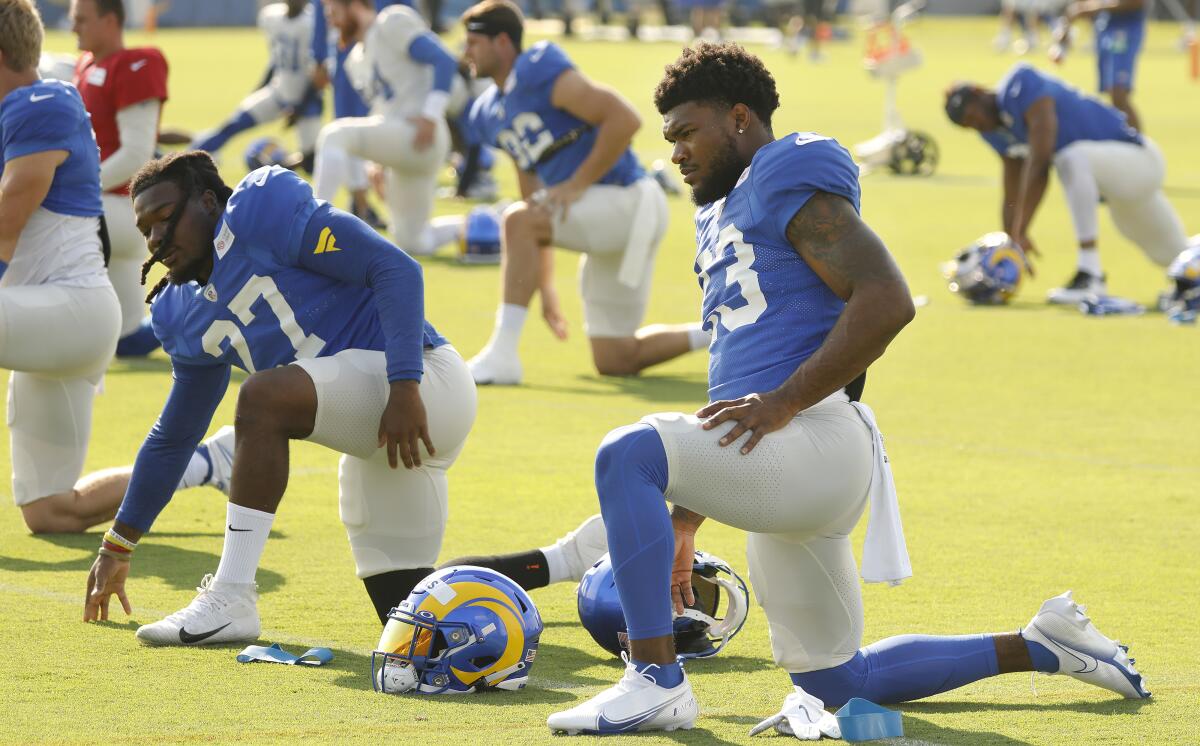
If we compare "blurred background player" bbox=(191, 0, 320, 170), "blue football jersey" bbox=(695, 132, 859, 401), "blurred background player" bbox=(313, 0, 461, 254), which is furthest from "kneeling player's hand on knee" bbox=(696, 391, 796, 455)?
"blurred background player" bbox=(191, 0, 320, 170)

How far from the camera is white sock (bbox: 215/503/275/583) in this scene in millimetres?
5172

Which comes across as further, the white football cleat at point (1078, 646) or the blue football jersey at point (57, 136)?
the blue football jersey at point (57, 136)

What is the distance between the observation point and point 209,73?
111ft

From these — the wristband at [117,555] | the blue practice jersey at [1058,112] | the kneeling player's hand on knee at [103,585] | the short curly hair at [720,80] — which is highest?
the short curly hair at [720,80]

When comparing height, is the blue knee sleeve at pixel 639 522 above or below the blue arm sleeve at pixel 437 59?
above

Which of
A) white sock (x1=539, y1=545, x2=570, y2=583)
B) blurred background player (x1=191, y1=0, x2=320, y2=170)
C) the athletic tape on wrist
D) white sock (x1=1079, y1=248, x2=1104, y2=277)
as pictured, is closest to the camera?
the athletic tape on wrist

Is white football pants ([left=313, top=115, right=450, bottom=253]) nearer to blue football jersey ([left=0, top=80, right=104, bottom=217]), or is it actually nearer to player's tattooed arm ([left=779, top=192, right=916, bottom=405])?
blue football jersey ([left=0, top=80, right=104, bottom=217])

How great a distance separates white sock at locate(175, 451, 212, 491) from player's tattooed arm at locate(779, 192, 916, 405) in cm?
313

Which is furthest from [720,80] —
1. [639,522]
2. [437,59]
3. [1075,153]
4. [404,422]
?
[437,59]

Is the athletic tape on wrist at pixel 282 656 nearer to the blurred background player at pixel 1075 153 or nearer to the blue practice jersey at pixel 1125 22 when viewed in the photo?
the blurred background player at pixel 1075 153

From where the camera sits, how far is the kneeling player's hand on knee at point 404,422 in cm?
519

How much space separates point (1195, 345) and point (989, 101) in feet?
7.53

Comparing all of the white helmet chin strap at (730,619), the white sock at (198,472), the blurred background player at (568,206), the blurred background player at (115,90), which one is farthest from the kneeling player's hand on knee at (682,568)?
the blurred background player at (568,206)

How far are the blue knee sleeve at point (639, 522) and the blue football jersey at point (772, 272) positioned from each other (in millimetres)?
362
